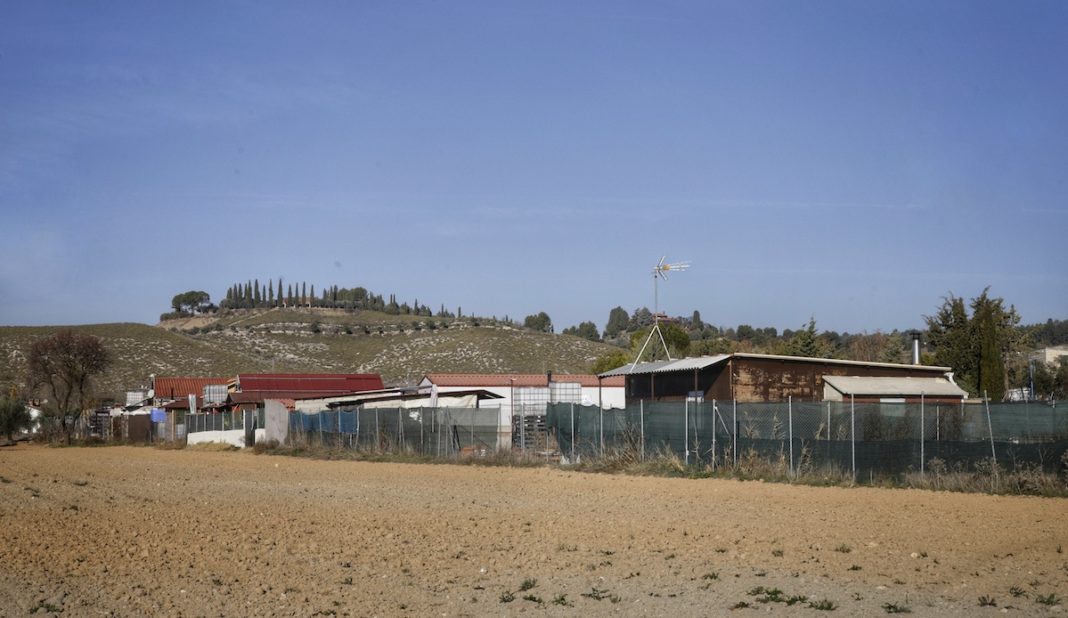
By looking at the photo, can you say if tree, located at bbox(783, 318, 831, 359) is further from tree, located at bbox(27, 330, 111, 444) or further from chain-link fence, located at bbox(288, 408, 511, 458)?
tree, located at bbox(27, 330, 111, 444)

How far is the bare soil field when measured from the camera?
36.7 feet

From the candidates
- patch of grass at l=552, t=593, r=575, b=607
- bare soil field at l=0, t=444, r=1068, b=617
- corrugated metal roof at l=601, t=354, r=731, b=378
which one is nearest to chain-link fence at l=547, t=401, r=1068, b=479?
bare soil field at l=0, t=444, r=1068, b=617

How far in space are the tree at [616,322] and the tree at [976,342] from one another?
9974 centimetres

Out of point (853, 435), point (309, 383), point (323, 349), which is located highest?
point (323, 349)

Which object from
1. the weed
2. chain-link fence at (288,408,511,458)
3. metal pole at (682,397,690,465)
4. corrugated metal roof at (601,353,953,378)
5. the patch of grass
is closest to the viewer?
the patch of grass

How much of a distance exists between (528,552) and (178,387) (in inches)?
2682

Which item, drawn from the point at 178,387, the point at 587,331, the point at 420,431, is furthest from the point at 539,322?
the point at 420,431

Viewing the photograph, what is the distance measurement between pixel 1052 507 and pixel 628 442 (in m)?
13.4

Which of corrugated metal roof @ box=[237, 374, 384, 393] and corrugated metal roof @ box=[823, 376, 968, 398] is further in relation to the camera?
corrugated metal roof @ box=[237, 374, 384, 393]

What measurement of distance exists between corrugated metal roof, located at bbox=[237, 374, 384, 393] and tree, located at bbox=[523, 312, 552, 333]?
68079 millimetres

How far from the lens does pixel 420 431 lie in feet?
127

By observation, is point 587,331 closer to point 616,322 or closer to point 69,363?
point 616,322

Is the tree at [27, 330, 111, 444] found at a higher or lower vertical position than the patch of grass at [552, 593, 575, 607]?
higher

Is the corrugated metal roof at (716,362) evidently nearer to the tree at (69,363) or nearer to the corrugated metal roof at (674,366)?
the corrugated metal roof at (674,366)
